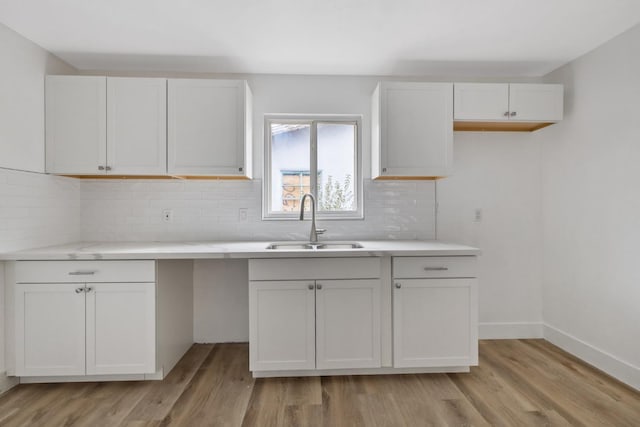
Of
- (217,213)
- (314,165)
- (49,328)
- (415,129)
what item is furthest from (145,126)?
(415,129)

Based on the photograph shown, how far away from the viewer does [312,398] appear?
7.13ft

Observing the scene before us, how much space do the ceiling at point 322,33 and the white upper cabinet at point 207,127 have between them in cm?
28

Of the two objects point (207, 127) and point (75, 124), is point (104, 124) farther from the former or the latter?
point (207, 127)

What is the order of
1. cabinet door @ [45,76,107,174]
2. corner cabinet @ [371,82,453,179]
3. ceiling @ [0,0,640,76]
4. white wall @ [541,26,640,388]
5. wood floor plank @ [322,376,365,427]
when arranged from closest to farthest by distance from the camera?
wood floor plank @ [322,376,365,427], ceiling @ [0,0,640,76], white wall @ [541,26,640,388], cabinet door @ [45,76,107,174], corner cabinet @ [371,82,453,179]

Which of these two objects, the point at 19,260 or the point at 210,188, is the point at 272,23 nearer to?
the point at 210,188

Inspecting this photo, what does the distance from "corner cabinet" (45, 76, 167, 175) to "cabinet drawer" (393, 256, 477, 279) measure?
1859 mm

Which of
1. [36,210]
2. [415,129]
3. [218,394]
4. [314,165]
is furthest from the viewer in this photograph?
[314,165]

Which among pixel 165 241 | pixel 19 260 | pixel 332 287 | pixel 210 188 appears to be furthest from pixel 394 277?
pixel 19 260

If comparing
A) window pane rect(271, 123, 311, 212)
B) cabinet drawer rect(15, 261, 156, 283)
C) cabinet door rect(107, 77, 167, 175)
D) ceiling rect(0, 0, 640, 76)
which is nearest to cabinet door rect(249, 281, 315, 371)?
cabinet drawer rect(15, 261, 156, 283)

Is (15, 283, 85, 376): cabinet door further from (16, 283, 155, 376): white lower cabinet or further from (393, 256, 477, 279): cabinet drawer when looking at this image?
(393, 256, 477, 279): cabinet drawer

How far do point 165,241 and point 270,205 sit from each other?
2.96 ft

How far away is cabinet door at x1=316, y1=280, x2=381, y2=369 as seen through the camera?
2377 mm

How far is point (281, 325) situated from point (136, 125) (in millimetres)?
1733

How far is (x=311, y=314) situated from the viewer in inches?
93.3
